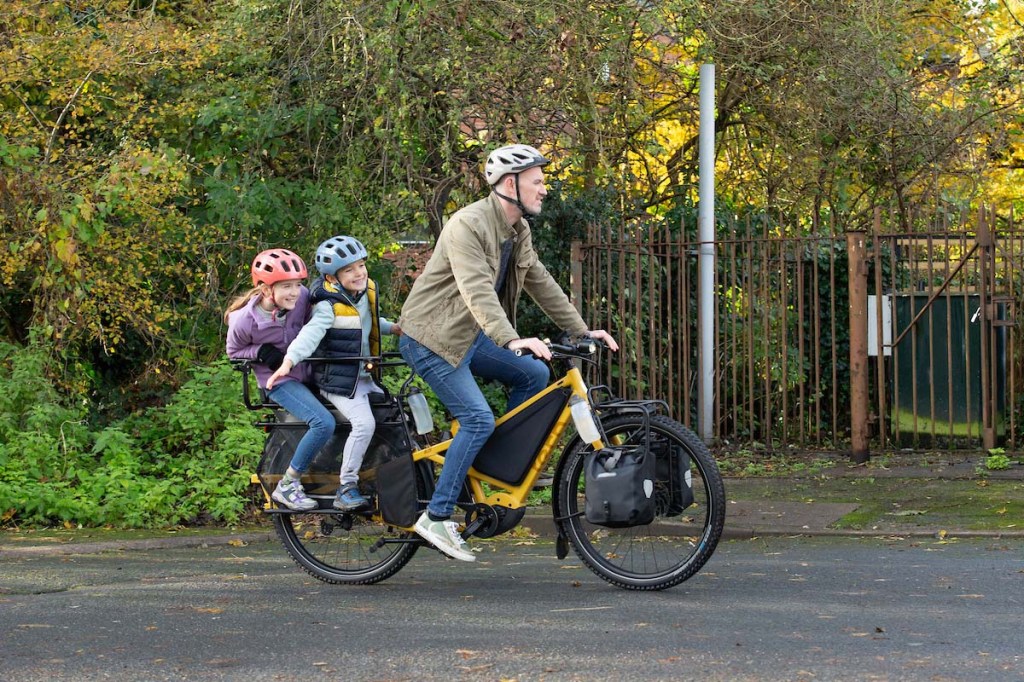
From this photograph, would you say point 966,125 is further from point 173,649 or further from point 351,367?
point 173,649

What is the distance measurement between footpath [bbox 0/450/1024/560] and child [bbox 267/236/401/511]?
2224mm

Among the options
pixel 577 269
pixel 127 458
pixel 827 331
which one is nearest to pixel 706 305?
pixel 577 269

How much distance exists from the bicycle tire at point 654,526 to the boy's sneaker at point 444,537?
461mm

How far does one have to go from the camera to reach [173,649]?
5.46m

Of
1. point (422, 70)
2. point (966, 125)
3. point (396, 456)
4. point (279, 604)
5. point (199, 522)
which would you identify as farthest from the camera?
point (966, 125)

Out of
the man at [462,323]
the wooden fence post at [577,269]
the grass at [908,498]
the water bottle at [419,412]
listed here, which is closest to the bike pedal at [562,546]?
the man at [462,323]

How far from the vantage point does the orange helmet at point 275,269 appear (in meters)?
6.82

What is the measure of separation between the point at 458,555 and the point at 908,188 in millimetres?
10870

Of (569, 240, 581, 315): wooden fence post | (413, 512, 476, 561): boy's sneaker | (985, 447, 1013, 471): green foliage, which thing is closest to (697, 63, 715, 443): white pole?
(569, 240, 581, 315): wooden fence post

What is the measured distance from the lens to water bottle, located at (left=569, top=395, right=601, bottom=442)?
6.48m

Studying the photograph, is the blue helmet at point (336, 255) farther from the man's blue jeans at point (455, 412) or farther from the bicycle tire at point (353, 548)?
the bicycle tire at point (353, 548)

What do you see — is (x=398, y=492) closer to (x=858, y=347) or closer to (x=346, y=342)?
(x=346, y=342)

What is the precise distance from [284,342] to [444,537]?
1.23 m

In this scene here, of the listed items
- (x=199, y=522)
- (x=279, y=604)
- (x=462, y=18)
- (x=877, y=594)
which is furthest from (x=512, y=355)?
(x=462, y=18)
